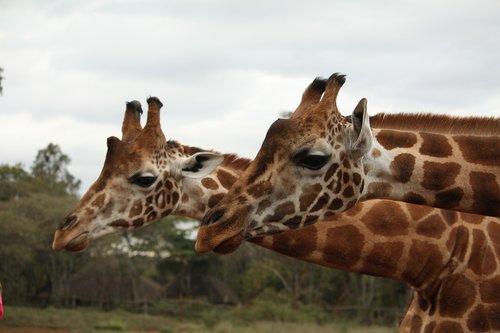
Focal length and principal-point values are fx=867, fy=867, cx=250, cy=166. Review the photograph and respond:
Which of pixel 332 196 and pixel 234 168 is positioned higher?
pixel 234 168

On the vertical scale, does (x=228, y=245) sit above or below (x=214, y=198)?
below

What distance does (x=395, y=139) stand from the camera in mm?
6414

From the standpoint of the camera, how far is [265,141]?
5977mm

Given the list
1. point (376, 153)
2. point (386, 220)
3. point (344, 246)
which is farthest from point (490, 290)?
point (376, 153)

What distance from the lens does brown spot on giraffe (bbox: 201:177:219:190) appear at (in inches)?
383

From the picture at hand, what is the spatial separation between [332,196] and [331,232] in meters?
2.28

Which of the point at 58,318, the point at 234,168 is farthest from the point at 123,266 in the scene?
the point at 234,168

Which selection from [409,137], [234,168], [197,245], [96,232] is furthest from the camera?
[234,168]

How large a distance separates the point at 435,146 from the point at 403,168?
39 cm

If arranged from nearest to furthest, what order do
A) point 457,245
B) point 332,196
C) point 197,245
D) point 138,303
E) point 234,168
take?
point 197,245
point 332,196
point 457,245
point 234,168
point 138,303

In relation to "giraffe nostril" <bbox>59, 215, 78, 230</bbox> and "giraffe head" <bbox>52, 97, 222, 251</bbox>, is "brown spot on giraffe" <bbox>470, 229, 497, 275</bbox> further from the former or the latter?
"giraffe nostril" <bbox>59, 215, 78, 230</bbox>

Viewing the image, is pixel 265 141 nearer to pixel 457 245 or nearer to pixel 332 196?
pixel 332 196

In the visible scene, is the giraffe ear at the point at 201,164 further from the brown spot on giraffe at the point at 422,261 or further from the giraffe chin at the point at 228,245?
the giraffe chin at the point at 228,245

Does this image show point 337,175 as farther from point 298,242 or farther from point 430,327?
point 430,327
